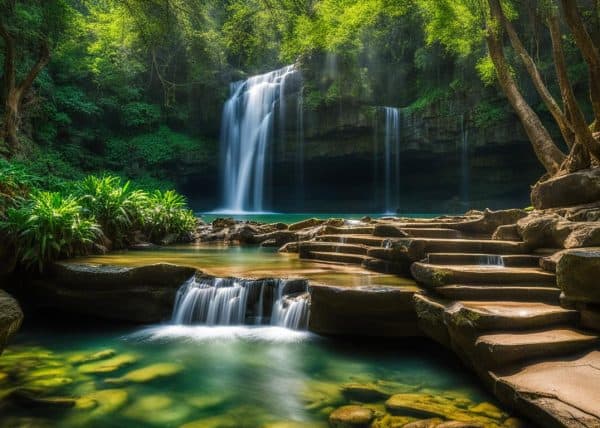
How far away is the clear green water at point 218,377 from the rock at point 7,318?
39 cm

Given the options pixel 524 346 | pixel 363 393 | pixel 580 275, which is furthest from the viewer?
pixel 580 275

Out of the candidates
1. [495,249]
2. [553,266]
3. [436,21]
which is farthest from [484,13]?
[553,266]

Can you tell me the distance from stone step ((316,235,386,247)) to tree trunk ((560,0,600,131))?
428cm

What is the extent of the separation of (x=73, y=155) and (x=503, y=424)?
25.8 metres

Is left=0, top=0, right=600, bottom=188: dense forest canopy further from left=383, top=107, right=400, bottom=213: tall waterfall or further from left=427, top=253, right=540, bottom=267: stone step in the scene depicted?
left=427, top=253, right=540, bottom=267: stone step

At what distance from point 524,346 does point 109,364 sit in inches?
151

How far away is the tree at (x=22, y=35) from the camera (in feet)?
43.8

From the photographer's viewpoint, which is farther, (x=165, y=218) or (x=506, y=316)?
(x=165, y=218)

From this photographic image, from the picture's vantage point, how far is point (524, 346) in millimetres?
3305

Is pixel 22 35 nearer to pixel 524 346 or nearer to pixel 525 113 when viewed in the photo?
pixel 525 113

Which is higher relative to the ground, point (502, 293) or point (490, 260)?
point (490, 260)

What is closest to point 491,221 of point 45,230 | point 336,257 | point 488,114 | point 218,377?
point 336,257

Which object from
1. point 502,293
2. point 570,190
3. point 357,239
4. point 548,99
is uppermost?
point 548,99

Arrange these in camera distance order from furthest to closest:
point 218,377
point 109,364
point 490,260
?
point 490,260 < point 109,364 < point 218,377
